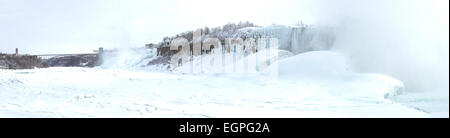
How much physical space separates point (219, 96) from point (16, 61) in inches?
185

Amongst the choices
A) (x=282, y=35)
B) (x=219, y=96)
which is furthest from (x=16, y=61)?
(x=282, y=35)

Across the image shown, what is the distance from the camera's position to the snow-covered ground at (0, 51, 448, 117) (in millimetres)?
1779

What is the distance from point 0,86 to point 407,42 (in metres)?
4.54

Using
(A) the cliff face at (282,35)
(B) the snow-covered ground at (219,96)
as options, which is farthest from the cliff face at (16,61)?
(A) the cliff face at (282,35)

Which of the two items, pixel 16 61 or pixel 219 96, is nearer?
pixel 219 96

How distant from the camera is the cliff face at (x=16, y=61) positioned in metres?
5.15

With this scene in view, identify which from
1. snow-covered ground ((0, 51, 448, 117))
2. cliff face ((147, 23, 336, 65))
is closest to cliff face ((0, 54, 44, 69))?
snow-covered ground ((0, 51, 448, 117))

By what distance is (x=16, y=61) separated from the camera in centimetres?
541

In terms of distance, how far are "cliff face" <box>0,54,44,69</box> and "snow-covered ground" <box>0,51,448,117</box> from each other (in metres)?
2.72

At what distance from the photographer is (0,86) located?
101 inches

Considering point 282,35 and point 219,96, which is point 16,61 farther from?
point 282,35
